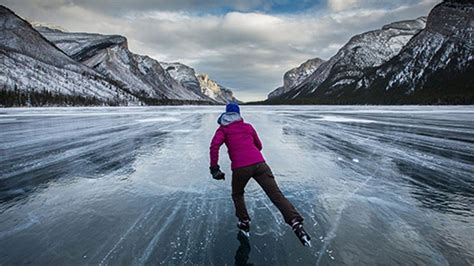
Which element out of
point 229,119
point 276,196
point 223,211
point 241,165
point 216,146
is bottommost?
point 223,211

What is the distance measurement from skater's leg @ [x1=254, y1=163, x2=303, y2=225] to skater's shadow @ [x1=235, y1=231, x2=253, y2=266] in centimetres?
60

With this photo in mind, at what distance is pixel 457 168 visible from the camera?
7859mm

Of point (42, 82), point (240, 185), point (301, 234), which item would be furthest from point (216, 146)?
point (42, 82)

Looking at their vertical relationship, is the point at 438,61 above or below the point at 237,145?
above

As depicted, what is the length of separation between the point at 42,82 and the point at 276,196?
166 metres

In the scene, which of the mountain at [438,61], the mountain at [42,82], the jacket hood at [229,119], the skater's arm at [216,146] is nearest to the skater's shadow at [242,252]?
the skater's arm at [216,146]

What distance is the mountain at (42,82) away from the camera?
119931 mm

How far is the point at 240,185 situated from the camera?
457 centimetres

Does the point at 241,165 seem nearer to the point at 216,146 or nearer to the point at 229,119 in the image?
the point at 216,146

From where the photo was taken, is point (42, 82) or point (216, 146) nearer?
point (216, 146)

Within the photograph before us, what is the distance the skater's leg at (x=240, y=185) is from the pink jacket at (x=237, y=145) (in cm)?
8

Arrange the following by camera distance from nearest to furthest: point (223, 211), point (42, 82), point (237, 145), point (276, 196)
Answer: point (276, 196) < point (237, 145) < point (223, 211) < point (42, 82)

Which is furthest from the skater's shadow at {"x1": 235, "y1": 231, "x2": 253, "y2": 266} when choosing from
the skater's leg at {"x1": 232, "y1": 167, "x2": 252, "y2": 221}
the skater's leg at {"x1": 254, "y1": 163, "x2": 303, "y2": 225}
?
the skater's leg at {"x1": 254, "y1": 163, "x2": 303, "y2": 225}

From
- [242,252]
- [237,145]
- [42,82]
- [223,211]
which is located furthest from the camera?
[42,82]
